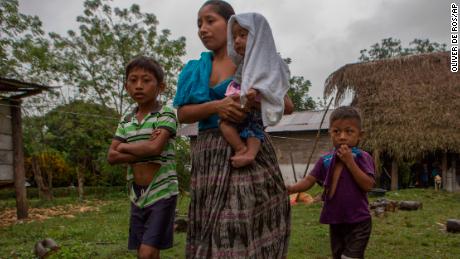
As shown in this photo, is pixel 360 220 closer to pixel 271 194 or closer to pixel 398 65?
pixel 271 194

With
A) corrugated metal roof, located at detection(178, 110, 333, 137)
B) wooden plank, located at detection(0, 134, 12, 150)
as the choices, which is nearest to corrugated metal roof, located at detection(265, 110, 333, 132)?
corrugated metal roof, located at detection(178, 110, 333, 137)

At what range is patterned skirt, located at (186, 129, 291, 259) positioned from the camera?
178 centimetres

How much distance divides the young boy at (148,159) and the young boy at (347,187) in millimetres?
739

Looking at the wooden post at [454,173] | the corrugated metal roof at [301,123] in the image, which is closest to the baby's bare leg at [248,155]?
the wooden post at [454,173]

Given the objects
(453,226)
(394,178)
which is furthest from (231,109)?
(394,178)

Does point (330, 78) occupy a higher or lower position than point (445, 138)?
higher

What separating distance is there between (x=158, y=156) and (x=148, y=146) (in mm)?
136

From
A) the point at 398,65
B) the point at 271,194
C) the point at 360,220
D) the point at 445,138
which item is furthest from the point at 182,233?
the point at 398,65

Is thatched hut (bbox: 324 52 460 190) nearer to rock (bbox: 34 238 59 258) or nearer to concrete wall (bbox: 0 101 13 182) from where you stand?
concrete wall (bbox: 0 101 13 182)

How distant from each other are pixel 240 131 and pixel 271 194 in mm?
306

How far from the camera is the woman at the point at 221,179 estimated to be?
5.90 ft

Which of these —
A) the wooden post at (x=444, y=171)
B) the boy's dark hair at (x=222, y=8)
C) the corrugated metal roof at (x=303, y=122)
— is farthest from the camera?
the corrugated metal roof at (x=303, y=122)

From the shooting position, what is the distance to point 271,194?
6.34 ft

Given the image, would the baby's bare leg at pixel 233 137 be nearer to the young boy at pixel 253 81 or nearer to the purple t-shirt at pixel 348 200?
the young boy at pixel 253 81
